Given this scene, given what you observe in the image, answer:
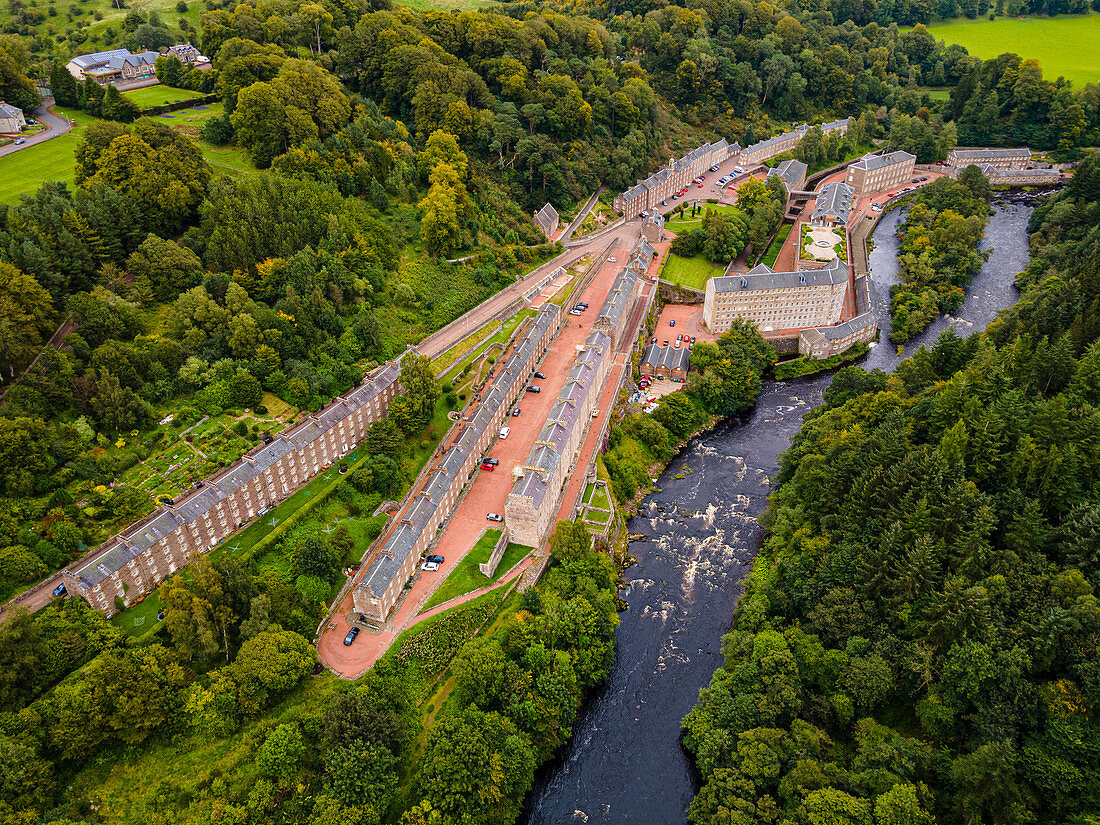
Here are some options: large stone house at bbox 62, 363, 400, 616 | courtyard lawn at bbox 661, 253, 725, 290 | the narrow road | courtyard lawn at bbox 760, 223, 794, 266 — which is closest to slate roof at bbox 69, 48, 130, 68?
the narrow road

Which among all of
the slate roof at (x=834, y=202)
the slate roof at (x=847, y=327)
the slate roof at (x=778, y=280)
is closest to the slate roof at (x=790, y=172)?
the slate roof at (x=834, y=202)

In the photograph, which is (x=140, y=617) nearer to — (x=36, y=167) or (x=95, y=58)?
(x=36, y=167)

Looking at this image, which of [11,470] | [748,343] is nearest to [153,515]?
[11,470]

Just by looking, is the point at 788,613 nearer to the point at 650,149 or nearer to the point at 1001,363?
the point at 1001,363

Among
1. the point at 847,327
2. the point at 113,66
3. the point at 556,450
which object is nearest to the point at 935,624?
the point at 556,450

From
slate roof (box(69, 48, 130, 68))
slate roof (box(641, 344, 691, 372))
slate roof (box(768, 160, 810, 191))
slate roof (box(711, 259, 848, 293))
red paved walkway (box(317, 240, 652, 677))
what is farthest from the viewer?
slate roof (box(768, 160, 810, 191))

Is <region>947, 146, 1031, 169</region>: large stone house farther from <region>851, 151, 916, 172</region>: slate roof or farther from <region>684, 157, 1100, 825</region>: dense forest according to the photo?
<region>684, 157, 1100, 825</region>: dense forest
